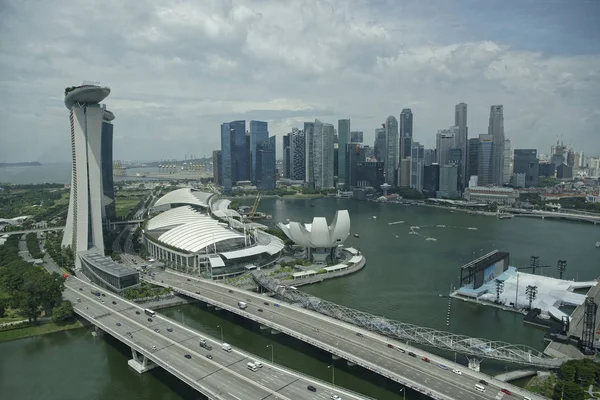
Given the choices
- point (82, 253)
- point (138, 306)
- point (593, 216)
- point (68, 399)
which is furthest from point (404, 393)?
point (593, 216)

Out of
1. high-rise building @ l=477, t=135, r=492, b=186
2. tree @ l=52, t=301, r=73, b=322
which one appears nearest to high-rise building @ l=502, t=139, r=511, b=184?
high-rise building @ l=477, t=135, r=492, b=186

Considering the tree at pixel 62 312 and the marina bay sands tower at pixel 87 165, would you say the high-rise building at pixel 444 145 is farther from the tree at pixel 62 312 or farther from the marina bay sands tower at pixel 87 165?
the tree at pixel 62 312

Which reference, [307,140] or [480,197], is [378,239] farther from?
[307,140]

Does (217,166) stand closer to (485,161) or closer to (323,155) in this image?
(323,155)

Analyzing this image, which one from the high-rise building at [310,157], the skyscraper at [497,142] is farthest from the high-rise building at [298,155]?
the skyscraper at [497,142]

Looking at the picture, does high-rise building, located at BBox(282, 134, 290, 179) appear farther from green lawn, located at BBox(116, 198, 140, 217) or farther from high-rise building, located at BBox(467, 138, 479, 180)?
green lawn, located at BBox(116, 198, 140, 217)

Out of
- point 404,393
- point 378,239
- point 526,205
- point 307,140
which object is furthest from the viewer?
point 307,140
